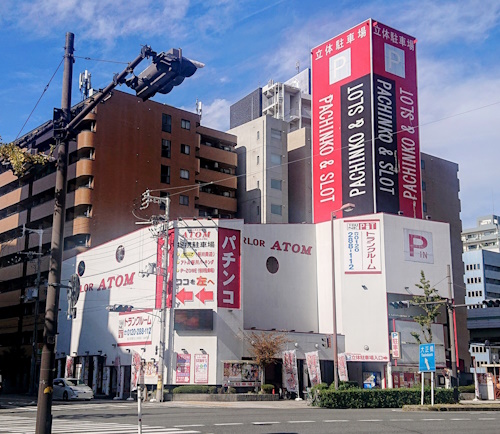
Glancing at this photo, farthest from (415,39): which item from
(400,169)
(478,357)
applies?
(478,357)

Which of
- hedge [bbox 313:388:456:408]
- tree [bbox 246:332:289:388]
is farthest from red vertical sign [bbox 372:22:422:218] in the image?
hedge [bbox 313:388:456:408]

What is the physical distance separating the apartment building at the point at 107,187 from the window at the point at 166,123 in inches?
4.4

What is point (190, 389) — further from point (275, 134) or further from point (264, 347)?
point (275, 134)

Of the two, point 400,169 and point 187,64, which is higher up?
point 400,169

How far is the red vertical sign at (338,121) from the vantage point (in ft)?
180

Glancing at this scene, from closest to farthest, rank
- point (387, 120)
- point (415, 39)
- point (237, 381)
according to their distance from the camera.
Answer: point (237, 381) → point (387, 120) → point (415, 39)

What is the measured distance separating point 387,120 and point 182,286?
23850 millimetres

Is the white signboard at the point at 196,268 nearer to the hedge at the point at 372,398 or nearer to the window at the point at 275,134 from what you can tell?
the hedge at the point at 372,398

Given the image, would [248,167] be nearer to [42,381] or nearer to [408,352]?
[408,352]

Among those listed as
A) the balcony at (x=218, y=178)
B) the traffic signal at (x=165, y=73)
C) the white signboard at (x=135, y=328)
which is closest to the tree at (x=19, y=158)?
the traffic signal at (x=165, y=73)

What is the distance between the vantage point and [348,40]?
5838 cm

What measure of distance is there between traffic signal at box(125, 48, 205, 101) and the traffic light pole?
328cm

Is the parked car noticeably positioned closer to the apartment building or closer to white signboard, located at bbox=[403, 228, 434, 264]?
the apartment building

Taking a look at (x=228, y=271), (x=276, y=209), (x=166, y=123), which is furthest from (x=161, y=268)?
(x=276, y=209)
